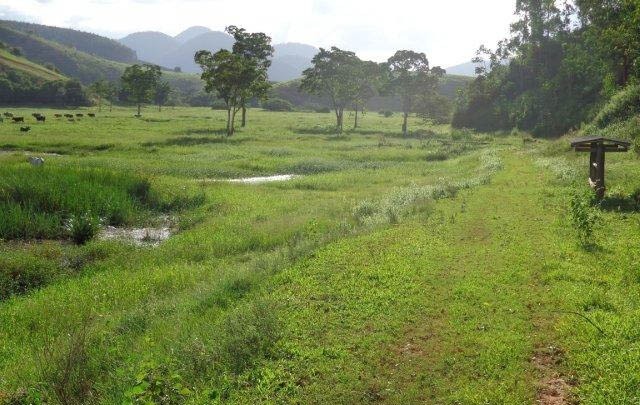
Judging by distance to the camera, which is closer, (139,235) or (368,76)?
(139,235)

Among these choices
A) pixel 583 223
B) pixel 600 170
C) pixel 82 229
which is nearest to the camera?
pixel 583 223

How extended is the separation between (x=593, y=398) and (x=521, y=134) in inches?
2457

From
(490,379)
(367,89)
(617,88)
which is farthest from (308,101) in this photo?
(490,379)

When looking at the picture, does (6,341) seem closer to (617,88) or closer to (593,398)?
(593,398)

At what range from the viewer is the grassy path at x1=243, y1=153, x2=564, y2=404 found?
8.43m

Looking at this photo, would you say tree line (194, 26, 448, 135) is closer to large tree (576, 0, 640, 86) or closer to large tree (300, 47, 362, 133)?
large tree (300, 47, 362, 133)

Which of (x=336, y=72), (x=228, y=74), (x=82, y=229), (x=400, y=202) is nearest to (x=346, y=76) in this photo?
(x=336, y=72)

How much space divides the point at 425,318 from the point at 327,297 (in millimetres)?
2514

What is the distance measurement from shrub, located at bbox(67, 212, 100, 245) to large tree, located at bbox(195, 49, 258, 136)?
4187 cm

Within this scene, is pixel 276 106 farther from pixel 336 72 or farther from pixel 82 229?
pixel 82 229

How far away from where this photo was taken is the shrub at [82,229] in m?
20.4

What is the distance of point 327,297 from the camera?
12070 mm

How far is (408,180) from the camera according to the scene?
110 feet

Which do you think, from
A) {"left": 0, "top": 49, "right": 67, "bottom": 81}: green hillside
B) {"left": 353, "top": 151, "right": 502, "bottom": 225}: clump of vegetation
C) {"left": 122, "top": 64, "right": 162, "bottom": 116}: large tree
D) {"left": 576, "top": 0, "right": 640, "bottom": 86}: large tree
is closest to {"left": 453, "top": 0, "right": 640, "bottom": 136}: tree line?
{"left": 576, "top": 0, "right": 640, "bottom": 86}: large tree
